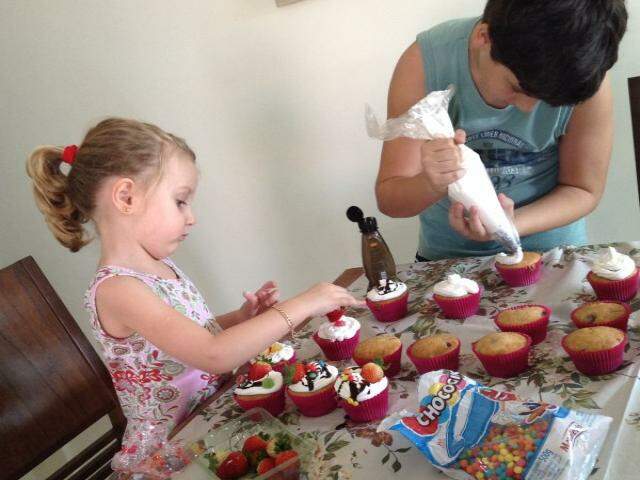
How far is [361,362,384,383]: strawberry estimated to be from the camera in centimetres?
84

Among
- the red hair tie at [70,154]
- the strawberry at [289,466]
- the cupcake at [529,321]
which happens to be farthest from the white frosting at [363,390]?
the red hair tie at [70,154]

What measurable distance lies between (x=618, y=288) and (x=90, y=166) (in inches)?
39.7

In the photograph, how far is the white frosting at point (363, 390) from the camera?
31.8 inches

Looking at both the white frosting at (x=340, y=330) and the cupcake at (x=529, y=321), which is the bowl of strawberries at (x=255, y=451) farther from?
the cupcake at (x=529, y=321)

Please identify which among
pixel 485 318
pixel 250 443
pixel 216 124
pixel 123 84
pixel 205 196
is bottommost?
pixel 485 318

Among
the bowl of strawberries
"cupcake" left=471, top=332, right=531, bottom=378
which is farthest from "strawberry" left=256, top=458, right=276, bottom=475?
"cupcake" left=471, top=332, right=531, bottom=378

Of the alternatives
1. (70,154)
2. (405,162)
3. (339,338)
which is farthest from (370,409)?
(70,154)

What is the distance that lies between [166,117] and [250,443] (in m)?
1.43

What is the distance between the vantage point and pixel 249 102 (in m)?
1.83

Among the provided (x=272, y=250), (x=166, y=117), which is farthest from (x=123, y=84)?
(x=272, y=250)

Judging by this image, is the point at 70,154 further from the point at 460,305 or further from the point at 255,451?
the point at 460,305

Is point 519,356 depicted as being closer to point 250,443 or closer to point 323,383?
point 323,383

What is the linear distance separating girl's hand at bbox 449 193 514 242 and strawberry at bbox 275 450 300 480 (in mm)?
576

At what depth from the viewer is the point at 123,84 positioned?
1.96 meters
